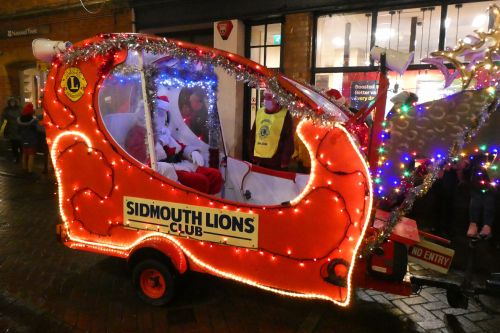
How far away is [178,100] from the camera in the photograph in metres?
5.26

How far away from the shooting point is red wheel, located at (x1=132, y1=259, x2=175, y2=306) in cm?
370

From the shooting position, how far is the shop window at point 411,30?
762 centimetres

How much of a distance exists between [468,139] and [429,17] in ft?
18.4

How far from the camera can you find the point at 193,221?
3.54 meters

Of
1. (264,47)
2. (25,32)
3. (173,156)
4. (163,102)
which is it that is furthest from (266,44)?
(25,32)

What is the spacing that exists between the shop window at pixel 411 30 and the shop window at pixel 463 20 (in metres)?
0.19

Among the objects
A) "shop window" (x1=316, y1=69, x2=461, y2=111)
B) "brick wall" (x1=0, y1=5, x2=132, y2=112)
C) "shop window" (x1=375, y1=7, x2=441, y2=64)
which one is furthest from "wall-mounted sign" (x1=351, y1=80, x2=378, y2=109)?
"brick wall" (x1=0, y1=5, x2=132, y2=112)

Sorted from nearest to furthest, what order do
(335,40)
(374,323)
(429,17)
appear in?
(374,323) → (429,17) → (335,40)

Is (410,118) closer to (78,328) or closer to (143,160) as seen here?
(143,160)

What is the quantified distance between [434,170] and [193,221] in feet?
6.33

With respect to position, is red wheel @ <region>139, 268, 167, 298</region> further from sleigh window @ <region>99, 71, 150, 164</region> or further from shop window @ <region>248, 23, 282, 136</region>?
shop window @ <region>248, 23, 282, 136</region>

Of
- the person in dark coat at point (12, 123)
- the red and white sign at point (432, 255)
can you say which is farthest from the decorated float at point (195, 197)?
the person in dark coat at point (12, 123)

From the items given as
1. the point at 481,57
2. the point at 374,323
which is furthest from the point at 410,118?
the point at 374,323

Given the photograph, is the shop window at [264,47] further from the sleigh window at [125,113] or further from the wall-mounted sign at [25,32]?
the wall-mounted sign at [25,32]
